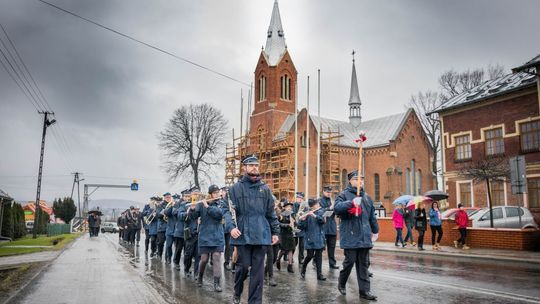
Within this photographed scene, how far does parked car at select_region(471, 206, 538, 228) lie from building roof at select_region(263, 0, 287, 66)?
39640 millimetres

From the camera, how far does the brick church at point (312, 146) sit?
164 feet

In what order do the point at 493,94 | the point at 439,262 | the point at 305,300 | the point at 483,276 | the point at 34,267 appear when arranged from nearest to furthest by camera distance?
the point at 305,300, the point at 483,276, the point at 34,267, the point at 439,262, the point at 493,94

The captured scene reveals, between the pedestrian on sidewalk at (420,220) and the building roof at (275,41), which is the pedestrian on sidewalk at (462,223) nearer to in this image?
the pedestrian on sidewalk at (420,220)

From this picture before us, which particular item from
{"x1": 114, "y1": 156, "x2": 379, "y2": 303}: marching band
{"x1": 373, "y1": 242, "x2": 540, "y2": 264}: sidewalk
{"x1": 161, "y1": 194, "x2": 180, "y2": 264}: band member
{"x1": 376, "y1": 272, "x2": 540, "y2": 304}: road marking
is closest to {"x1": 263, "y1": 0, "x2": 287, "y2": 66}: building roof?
{"x1": 373, "y1": 242, "x2": 540, "y2": 264}: sidewalk

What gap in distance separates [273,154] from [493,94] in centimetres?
2966

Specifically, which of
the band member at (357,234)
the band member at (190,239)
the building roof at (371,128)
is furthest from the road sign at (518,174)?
the building roof at (371,128)

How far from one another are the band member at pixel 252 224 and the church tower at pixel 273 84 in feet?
155

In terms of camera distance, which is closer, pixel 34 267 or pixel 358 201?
pixel 358 201

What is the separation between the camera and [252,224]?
634cm

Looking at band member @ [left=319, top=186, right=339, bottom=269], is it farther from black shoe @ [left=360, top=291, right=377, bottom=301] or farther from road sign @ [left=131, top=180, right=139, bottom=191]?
road sign @ [left=131, top=180, right=139, bottom=191]

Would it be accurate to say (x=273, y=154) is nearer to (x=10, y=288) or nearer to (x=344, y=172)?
(x=344, y=172)

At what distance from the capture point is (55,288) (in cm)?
878

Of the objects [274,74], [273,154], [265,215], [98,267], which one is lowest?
[98,267]

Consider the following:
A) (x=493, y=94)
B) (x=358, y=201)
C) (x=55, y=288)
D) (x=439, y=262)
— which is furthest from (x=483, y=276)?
(x=493, y=94)
